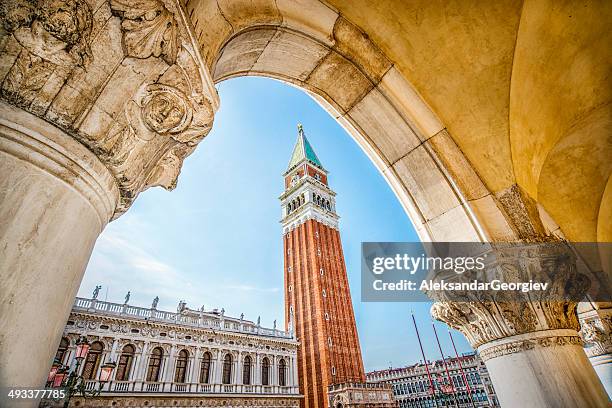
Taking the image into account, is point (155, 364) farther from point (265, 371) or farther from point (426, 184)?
point (426, 184)

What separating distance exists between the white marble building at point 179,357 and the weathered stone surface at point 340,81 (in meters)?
19.2

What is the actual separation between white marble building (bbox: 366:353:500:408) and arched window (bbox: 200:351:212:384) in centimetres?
2263

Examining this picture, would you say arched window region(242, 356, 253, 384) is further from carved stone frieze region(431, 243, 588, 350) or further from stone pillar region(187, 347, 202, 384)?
carved stone frieze region(431, 243, 588, 350)

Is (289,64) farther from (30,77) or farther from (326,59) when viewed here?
(30,77)

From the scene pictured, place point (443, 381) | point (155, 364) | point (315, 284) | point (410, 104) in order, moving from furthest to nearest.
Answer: point (443, 381), point (315, 284), point (155, 364), point (410, 104)

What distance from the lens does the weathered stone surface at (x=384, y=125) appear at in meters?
2.52

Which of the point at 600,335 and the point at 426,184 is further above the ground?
the point at 426,184

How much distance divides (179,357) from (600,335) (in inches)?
846

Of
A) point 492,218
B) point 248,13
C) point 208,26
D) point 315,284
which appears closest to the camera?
point 208,26

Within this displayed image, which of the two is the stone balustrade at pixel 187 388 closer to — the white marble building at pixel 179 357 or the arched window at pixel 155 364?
the white marble building at pixel 179 357

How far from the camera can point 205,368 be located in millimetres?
20609

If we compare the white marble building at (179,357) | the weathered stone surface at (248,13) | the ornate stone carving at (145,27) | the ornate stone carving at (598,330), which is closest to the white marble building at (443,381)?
the white marble building at (179,357)

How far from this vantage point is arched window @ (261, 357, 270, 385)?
76.1 ft

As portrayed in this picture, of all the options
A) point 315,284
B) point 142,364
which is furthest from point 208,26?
point 315,284
